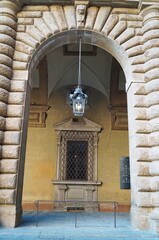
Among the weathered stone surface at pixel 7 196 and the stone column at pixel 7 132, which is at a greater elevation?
the stone column at pixel 7 132

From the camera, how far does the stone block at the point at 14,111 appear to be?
14.9 ft

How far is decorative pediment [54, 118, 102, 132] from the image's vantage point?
8.70m

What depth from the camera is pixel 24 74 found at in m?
4.80

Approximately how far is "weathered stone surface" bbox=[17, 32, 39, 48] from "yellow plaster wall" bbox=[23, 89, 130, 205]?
13.8 feet

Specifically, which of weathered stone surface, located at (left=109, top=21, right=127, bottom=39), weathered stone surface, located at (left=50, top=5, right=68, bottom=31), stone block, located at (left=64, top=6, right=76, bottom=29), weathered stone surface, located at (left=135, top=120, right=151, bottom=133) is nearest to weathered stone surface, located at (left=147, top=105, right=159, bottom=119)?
weathered stone surface, located at (left=135, top=120, right=151, bottom=133)

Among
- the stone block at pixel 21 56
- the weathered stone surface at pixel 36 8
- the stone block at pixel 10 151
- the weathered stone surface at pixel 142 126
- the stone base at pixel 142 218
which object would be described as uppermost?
the weathered stone surface at pixel 36 8

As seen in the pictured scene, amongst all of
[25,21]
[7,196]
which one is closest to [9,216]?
[7,196]

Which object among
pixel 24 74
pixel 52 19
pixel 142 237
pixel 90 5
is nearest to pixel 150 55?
pixel 90 5

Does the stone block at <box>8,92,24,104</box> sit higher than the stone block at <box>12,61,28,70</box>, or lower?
lower

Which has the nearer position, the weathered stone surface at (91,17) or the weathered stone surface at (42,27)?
the weathered stone surface at (42,27)

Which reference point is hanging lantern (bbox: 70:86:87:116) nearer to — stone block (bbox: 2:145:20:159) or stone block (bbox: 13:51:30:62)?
stone block (bbox: 13:51:30:62)

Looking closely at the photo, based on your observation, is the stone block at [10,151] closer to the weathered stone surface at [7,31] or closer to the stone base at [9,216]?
the stone base at [9,216]

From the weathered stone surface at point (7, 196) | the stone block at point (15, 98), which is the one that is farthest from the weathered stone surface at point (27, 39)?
the weathered stone surface at point (7, 196)

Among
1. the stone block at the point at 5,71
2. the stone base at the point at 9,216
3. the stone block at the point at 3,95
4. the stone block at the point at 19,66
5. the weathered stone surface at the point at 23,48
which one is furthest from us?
the weathered stone surface at the point at 23,48
